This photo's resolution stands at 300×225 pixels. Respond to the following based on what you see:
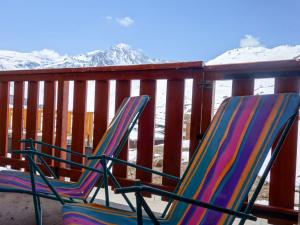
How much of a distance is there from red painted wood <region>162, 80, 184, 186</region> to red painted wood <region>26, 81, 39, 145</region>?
5.67 ft

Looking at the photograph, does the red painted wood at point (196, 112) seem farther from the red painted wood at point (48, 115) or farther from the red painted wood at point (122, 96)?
the red painted wood at point (48, 115)

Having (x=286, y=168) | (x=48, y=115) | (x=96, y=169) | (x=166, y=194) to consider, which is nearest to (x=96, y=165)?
(x=96, y=169)

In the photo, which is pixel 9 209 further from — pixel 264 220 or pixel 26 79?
pixel 264 220

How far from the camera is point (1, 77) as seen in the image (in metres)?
4.40

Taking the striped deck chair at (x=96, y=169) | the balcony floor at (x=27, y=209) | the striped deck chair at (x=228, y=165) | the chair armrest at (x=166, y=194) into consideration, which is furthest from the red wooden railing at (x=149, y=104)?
the chair armrest at (x=166, y=194)

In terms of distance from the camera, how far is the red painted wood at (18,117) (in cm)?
423

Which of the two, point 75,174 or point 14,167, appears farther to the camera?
point 14,167

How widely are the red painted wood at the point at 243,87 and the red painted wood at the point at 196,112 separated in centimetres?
27

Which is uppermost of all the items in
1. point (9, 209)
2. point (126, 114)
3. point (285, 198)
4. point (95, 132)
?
point (126, 114)

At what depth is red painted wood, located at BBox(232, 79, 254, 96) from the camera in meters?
2.66

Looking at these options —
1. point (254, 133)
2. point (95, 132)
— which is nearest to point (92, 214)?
point (254, 133)

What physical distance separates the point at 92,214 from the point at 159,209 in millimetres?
1363

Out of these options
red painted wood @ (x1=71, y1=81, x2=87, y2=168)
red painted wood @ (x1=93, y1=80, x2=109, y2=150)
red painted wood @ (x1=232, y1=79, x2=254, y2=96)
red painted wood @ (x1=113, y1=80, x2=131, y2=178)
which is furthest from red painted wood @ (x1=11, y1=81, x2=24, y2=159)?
red painted wood @ (x1=232, y1=79, x2=254, y2=96)

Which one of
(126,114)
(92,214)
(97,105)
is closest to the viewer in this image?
(92,214)
